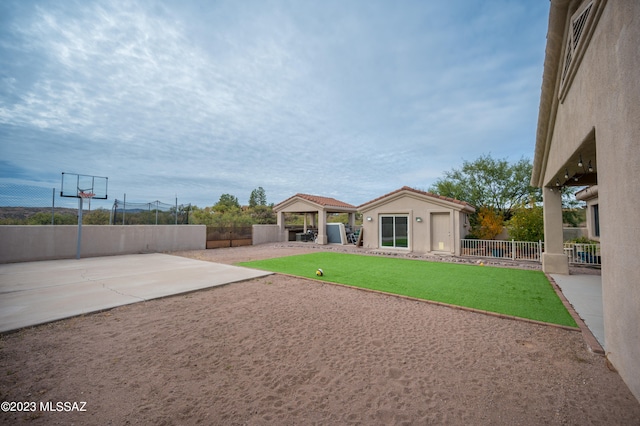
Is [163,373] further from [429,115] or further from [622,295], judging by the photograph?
[429,115]

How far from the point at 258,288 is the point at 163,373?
3.87 meters

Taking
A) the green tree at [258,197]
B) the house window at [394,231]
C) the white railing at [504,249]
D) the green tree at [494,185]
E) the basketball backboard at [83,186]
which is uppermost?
the green tree at [258,197]

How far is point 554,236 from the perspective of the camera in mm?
8539

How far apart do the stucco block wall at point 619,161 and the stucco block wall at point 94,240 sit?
56.2ft

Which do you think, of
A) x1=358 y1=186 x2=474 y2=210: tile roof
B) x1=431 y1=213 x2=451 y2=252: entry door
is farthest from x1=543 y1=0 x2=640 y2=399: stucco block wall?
x1=431 y1=213 x2=451 y2=252: entry door

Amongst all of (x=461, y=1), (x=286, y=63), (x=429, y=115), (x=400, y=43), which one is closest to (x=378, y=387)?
(x=461, y=1)

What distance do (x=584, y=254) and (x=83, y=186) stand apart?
22131 millimetres

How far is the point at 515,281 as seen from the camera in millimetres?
7434

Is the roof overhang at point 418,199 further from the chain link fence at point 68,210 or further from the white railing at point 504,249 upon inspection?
the chain link fence at point 68,210

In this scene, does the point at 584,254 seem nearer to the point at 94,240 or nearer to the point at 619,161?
the point at 619,161

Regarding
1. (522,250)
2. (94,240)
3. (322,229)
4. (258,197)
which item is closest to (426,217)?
(522,250)

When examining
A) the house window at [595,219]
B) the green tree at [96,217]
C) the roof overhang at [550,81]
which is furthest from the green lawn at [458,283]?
the house window at [595,219]

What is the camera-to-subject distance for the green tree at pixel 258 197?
44531 millimetres

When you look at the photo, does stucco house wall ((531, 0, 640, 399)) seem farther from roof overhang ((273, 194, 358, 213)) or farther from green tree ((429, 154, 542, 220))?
green tree ((429, 154, 542, 220))
